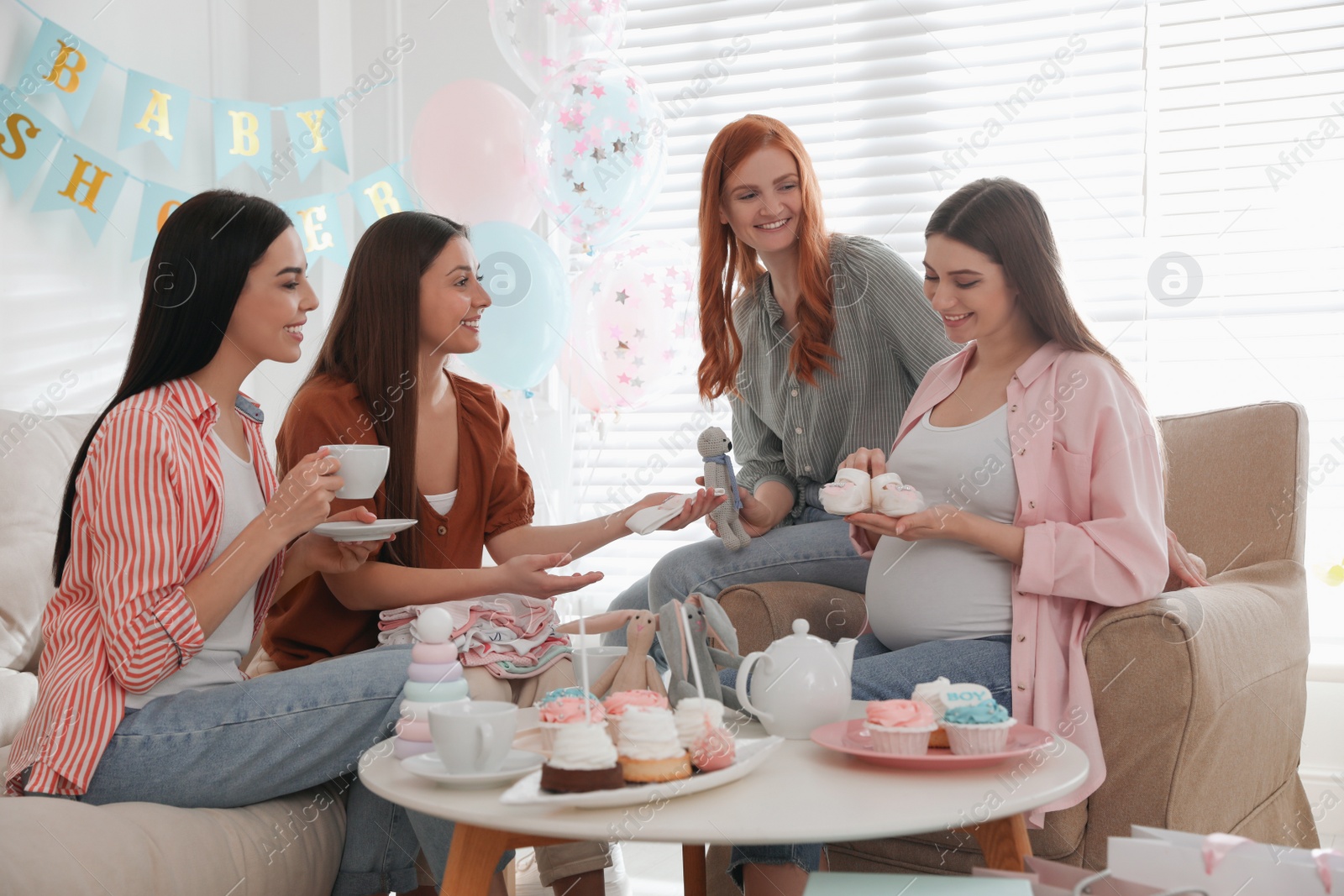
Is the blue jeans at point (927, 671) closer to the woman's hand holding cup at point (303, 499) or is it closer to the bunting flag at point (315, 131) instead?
the woman's hand holding cup at point (303, 499)

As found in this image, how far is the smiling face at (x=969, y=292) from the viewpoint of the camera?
177cm

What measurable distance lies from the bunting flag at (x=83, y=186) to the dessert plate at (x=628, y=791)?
2.40m

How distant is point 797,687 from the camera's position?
1.35 meters

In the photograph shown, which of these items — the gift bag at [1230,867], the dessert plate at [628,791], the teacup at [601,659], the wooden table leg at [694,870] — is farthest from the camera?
the wooden table leg at [694,870]

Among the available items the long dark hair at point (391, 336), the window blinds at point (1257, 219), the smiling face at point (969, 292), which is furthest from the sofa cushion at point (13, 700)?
the window blinds at point (1257, 219)

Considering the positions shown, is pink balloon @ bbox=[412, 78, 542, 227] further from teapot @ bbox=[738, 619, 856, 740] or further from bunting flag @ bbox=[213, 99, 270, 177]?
teapot @ bbox=[738, 619, 856, 740]

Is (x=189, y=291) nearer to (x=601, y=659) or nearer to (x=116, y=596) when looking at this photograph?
(x=116, y=596)

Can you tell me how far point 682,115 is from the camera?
11.3 ft

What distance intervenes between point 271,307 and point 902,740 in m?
1.13

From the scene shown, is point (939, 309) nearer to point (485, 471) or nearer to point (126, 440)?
point (485, 471)

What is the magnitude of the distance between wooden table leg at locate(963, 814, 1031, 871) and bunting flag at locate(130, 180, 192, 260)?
108 inches

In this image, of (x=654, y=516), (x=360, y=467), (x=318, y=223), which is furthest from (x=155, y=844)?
(x=318, y=223)

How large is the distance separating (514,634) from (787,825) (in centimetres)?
87

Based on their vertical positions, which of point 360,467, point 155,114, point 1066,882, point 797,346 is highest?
point 155,114
